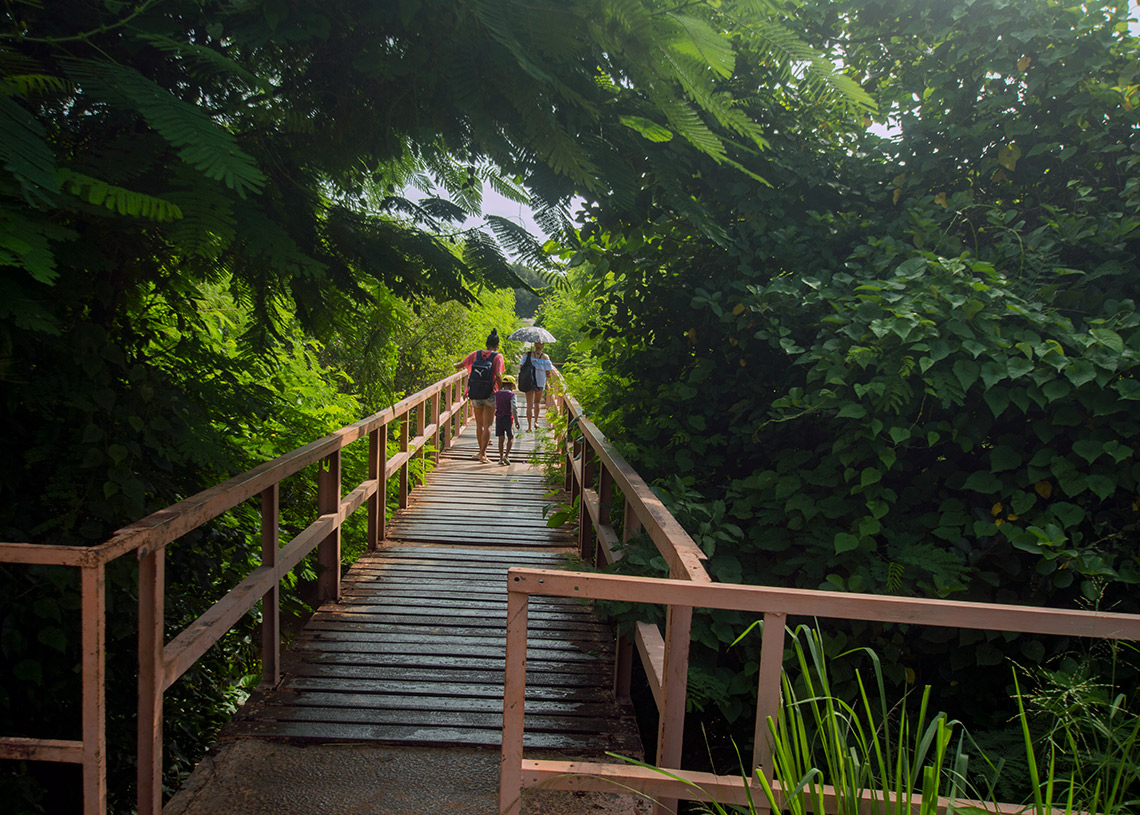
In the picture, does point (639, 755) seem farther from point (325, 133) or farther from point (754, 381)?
point (325, 133)

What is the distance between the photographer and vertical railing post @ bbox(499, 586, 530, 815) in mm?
1825

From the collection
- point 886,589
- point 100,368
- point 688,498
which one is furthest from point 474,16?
point 886,589

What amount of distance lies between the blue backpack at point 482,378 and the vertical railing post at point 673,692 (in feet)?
25.3

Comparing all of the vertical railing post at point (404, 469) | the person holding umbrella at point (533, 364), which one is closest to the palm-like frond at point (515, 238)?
the vertical railing post at point (404, 469)

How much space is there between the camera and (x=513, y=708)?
6.02 ft

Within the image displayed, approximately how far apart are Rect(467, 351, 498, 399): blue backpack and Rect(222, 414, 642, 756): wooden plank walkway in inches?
138

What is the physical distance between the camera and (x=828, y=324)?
11.7 feet

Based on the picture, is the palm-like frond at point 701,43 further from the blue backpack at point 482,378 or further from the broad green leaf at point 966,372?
the blue backpack at point 482,378

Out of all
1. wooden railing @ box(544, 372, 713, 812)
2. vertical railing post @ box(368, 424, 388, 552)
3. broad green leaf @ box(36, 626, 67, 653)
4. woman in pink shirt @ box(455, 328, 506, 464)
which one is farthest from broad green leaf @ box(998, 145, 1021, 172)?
woman in pink shirt @ box(455, 328, 506, 464)

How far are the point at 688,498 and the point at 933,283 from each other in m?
1.34

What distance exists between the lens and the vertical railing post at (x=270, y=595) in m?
3.36

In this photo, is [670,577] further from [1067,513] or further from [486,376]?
[486,376]

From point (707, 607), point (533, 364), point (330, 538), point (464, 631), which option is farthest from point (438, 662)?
point (533, 364)

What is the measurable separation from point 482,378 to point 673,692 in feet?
25.8
